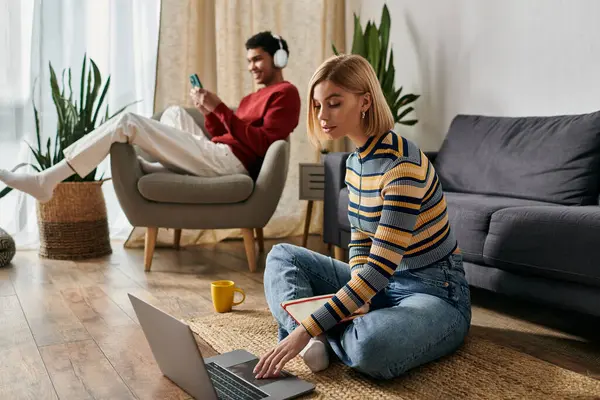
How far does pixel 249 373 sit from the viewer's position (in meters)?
1.46

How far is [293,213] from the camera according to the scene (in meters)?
4.05

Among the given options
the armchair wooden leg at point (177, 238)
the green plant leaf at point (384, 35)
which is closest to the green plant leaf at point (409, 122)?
the green plant leaf at point (384, 35)

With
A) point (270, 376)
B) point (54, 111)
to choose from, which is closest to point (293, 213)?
point (54, 111)

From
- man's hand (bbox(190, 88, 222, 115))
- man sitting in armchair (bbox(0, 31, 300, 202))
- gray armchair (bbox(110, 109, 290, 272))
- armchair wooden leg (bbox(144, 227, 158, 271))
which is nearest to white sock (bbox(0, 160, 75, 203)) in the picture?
man sitting in armchair (bbox(0, 31, 300, 202))

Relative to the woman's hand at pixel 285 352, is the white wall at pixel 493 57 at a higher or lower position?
higher

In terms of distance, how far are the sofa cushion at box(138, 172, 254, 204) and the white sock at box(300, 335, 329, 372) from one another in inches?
53.8

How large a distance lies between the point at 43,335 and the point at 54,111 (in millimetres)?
2001

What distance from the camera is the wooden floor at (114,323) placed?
152 centimetres

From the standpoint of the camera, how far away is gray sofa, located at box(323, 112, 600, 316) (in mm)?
1800

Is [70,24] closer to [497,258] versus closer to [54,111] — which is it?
[54,111]

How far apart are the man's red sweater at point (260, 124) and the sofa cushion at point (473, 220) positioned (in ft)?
3.51

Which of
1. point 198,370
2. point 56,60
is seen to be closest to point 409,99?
point 56,60

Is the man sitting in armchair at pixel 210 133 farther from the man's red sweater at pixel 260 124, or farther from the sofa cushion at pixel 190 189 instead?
the sofa cushion at pixel 190 189

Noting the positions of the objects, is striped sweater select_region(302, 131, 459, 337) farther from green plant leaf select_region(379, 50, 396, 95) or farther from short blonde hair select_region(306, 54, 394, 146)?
green plant leaf select_region(379, 50, 396, 95)
